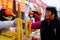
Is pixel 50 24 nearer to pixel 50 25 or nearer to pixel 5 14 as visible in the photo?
pixel 50 25

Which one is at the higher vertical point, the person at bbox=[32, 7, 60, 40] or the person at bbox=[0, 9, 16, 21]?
the person at bbox=[0, 9, 16, 21]

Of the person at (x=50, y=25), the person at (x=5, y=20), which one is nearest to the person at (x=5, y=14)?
the person at (x=5, y=20)

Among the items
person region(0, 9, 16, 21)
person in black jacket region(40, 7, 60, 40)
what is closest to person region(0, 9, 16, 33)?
person region(0, 9, 16, 21)

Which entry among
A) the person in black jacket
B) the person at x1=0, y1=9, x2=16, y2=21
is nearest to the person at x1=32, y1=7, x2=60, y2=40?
the person in black jacket

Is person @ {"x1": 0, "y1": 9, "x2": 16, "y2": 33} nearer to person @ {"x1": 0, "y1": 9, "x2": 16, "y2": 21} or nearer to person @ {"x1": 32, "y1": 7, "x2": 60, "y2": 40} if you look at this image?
person @ {"x1": 0, "y1": 9, "x2": 16, "y2": 21}

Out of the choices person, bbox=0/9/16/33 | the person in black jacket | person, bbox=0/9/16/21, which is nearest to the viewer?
person, bbox=0/9/16/33

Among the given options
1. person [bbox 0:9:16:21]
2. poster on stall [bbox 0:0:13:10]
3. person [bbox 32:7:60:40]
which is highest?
poster on stall [bbox 0:0:13:10]

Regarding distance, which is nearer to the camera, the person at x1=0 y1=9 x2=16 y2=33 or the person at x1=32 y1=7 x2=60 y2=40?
the person at x1=0 y1=9 x2=16 y2=33

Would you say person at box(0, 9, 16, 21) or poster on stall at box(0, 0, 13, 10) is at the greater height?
poster on stall at box(0, 0, 13, 10)

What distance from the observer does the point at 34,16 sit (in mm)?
2156

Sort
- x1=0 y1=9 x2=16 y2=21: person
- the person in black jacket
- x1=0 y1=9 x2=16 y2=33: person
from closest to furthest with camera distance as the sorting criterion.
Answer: x1=0 y1=9 x2=16 y2=33: person, x1=0 y1=9 x2=16 y2=21: person, the person in black jacket

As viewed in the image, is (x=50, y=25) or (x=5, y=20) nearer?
(x=5, y=20)

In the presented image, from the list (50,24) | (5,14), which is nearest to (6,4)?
(5,14)

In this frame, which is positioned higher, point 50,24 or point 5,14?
point 5,14
